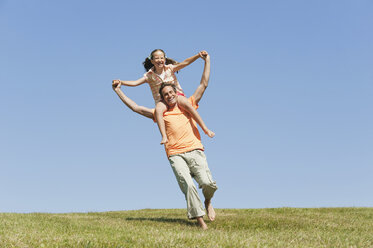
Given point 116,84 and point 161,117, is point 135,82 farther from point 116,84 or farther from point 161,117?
point 161,117

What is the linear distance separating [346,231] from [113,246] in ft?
18.1

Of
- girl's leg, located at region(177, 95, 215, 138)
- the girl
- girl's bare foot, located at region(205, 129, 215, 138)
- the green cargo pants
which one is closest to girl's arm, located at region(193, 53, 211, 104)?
the girl

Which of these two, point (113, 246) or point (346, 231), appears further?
point (346, 231)

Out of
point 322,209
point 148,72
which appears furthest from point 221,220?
point 322,209

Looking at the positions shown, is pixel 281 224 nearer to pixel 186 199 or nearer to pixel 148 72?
pixel 186 199

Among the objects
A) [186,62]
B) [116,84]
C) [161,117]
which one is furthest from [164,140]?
[186,62]

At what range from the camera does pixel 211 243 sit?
5824 mm

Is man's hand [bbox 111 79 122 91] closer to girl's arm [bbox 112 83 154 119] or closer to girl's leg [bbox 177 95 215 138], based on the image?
girl's arm [bbox 112 83 154 119]

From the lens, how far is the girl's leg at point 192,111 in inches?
360

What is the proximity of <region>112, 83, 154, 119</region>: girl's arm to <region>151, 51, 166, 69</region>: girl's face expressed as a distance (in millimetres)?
1004

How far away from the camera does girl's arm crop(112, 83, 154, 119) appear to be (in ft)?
30.4

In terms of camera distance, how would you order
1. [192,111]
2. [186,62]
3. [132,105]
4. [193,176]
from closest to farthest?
[193,176]
[192,111]
[132,105]
[186,62]

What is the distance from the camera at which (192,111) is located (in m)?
9.13

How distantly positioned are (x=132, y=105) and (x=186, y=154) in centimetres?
179
